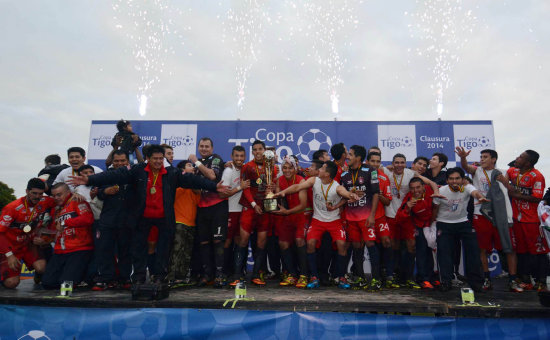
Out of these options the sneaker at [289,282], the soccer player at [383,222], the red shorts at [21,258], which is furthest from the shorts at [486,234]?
the red shorts at [21,258]

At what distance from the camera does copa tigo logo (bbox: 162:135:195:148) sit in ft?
27.7

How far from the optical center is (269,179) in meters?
4.72

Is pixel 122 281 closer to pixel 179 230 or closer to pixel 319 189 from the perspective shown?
pixel 179 230

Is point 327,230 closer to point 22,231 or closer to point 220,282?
point 220,282

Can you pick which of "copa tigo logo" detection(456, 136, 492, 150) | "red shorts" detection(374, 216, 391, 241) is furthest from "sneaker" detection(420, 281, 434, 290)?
"copa tigo logo" detection(456, 136, 492, 150)

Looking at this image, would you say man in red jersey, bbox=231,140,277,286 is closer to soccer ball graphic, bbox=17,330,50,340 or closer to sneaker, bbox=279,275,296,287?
sneaker, bbox=279,275,296,287

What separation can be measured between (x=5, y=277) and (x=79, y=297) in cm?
188

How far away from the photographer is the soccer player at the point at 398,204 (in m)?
5.01

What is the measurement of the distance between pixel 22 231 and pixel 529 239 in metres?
7.65

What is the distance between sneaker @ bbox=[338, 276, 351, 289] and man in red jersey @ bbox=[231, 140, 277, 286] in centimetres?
110

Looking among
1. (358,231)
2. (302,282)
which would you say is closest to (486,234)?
(358,231)

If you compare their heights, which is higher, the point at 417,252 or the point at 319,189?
the point at 319,189

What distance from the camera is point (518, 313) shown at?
3367mm

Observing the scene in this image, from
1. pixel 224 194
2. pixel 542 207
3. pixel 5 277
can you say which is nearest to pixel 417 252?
pixel 542 207
